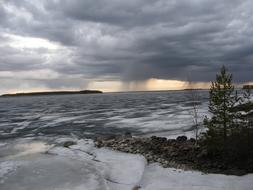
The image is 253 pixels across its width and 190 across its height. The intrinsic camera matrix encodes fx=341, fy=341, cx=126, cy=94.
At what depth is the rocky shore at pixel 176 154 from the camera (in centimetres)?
1238

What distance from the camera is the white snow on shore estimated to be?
10.9 m

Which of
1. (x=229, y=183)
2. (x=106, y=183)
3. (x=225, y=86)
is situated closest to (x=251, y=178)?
(x=229, y=183)

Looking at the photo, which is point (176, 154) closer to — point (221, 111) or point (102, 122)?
point (221, 111)

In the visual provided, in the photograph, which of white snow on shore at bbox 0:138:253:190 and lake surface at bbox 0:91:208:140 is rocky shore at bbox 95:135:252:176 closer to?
white snow on shore at bbox 0:138:253:190

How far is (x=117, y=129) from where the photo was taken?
2861cm

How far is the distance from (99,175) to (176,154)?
3.68m

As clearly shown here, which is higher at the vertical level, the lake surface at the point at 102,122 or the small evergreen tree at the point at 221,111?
the small evergreen tree at the point at 221,111

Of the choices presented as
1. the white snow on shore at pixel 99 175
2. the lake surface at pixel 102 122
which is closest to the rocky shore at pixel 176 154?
the white snow on shore at pixel 99 175

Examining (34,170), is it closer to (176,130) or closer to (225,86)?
(225,86)

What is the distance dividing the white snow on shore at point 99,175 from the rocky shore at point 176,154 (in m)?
0.54

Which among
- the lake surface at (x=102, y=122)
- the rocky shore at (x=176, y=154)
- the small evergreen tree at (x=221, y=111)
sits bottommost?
the lake surface at (x=102, y=122)

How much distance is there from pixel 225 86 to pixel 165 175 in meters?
4.25

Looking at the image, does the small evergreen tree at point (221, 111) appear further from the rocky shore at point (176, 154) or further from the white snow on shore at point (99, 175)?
the white snow on shore at point (99, 175)

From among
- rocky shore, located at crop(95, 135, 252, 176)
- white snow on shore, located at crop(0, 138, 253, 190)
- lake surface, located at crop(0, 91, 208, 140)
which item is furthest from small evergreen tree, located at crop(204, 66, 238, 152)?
lake surface, located at crop(0, 91, 208, 140)
